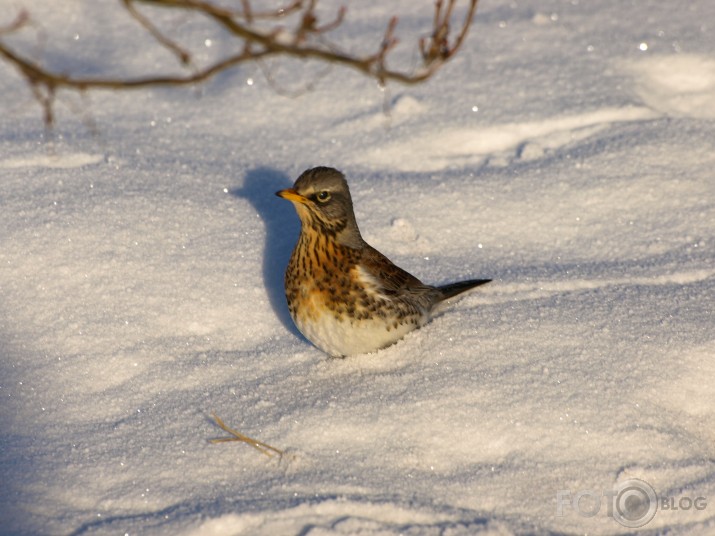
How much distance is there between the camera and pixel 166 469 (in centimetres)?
363

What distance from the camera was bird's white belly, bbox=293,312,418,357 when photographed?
4211 mm

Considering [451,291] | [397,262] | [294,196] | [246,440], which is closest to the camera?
[246,440]

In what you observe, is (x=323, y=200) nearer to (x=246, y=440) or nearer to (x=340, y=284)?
(x=340, y=284)

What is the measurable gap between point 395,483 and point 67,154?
9.98 ft

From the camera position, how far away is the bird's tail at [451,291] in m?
4.66

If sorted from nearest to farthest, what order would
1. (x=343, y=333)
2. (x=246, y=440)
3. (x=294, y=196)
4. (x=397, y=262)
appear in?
(x=246, y=440)
(x=343, y=333)
(x=294, y=196)
(x=397, y=262)

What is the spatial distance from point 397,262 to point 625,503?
6.36 feet

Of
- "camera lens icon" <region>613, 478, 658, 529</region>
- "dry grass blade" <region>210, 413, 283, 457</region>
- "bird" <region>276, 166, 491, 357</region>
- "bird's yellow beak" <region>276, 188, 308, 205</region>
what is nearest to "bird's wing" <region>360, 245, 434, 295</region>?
"bird" <region>276, 166, 491, 357</region>

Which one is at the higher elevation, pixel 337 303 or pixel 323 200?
pixel 323 200

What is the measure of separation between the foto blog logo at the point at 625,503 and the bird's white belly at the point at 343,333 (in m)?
1.16

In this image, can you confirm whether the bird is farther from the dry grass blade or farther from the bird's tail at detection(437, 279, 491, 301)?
the dry grass blade

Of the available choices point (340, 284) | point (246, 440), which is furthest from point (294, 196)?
point (246, 440)

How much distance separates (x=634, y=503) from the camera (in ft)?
11.7

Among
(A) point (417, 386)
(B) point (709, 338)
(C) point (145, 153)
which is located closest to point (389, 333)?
(A) point (417, 386)
